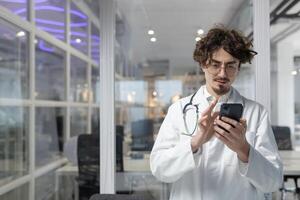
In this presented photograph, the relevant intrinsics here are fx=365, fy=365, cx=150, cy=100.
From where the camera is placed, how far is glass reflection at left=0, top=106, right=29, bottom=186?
293 centimetres

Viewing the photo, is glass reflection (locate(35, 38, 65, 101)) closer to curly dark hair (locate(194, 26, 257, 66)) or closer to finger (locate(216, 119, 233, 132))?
curly dark hair (locate(194, 26, 257, 66))

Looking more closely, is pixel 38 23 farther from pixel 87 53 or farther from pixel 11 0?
pixel 87 53

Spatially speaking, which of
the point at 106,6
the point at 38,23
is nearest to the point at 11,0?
the point at 38,23

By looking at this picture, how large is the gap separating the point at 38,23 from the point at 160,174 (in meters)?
2.87

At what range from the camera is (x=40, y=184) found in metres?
3.85

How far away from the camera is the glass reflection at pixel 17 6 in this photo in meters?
2.81

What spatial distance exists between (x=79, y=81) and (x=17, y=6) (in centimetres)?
247

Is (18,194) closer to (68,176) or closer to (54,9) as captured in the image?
(68,176)

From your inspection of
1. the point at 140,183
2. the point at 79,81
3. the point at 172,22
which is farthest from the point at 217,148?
the point at 79,81

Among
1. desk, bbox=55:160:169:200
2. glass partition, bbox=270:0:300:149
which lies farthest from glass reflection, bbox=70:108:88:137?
glass partition, bbox=270:0:300:149

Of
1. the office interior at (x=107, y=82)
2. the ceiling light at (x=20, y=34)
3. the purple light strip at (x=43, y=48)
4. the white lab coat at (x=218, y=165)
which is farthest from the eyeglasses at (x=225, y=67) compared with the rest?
the purple light strip at (x=43, y=48)

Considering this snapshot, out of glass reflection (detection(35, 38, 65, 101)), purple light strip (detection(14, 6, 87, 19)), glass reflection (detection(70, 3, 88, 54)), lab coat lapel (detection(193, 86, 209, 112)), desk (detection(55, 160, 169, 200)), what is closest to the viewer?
lab coat lapel (detection(193, 86, 209, 112))

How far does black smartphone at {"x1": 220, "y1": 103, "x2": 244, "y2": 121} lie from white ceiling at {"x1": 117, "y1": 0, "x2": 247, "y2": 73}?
58.0 inches

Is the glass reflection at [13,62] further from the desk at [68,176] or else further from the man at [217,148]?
the man at [217,148]
